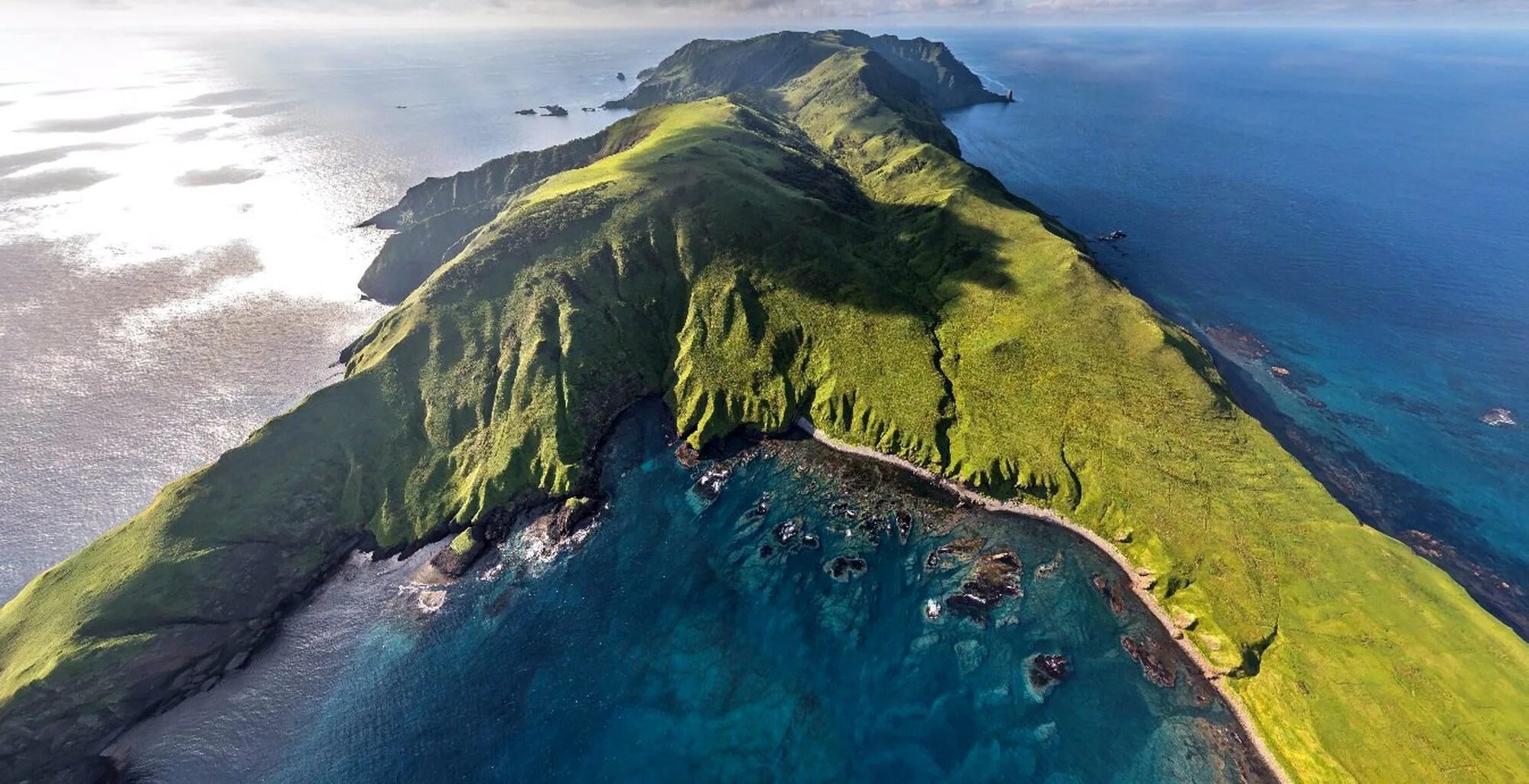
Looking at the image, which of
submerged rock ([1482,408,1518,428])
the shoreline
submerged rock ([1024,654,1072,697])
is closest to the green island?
the shoreline

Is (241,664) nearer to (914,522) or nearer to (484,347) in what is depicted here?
(484,347)

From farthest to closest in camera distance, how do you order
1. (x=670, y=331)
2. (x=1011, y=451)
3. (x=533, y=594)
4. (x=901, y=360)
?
1. (x=670, y=331)
2. (x=901, y=360)
3. (x=1011, y=451)
4. (x=533, y=594)

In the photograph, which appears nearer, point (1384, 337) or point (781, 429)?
point (781, 429)

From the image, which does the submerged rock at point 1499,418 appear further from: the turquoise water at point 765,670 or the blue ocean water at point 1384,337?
the turquoise water at point 765,670

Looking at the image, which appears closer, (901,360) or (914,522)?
(914,522)

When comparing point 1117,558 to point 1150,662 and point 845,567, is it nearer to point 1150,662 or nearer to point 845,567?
point 1150,662

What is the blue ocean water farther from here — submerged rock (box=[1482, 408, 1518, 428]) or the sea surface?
the sea surface

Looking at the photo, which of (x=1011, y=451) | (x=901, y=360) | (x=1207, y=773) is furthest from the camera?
(x=901, y=360)

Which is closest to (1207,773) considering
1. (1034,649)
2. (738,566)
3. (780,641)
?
(1034,649)

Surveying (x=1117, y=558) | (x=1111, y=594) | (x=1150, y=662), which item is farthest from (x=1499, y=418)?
(x=1150, y=662)
